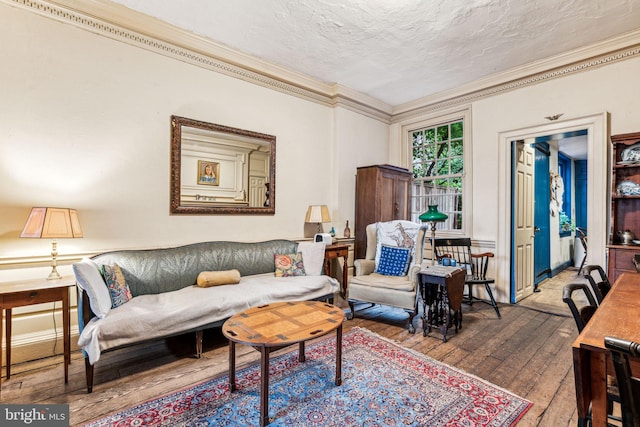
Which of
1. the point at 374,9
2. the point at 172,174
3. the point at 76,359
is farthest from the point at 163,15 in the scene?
the point at 76,359

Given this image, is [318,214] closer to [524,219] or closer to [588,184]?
[524,219]

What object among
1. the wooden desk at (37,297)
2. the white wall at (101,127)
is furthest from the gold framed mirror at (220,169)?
the wooden desk at (37,297)

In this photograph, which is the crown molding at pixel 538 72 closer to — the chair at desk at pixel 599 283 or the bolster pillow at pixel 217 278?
the chair at desk at pixel 599 283

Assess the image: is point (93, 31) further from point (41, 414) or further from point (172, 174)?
point (41, 414)

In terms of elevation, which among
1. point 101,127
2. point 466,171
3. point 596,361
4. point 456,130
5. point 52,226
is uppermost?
point 456,130

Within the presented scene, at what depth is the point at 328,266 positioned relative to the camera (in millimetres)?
4113

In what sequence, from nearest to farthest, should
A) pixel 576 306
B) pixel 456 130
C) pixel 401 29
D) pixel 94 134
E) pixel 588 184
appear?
pixel 576 306 < pixel 94 134 < pixel 401 29 < pixel 588 184 < pixel 456 130

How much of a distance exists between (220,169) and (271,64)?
1.49m

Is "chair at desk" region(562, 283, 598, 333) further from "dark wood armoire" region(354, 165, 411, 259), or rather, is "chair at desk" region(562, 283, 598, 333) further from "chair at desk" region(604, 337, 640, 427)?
"dark wood armoire" region(354, 165, 411, 259)

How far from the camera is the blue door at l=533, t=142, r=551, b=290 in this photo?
4.78 metres

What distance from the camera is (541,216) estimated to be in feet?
16.4

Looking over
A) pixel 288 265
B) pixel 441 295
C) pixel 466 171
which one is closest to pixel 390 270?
pixel 441 295

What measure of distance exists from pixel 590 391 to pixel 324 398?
4.45 ft

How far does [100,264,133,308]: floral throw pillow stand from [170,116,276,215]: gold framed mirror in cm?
88
